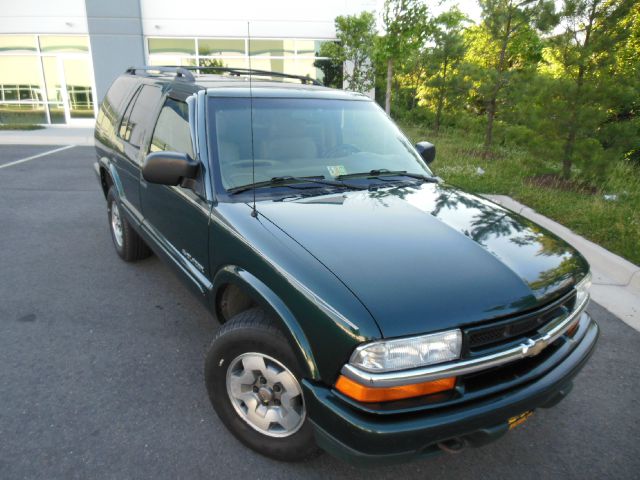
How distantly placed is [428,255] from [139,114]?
2.98 m

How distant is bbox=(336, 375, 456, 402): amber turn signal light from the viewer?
5.65 ft

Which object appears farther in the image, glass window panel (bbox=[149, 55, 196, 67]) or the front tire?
glass window panel (bbox=[149, 55, 196, 67])

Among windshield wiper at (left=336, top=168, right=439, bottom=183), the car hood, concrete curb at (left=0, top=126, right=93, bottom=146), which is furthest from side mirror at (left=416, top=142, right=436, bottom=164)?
concrete curb at (left=0, top=126, right=93, bottom=146)

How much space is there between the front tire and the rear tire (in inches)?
96.7

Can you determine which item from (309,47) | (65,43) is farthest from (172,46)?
(309,47)

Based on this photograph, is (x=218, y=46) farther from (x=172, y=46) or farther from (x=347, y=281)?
(x=347, y=281)

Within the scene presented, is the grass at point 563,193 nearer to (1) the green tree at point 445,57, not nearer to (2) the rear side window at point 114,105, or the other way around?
(1) the green tree at point 445,57

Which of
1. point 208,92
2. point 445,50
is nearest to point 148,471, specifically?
point 208,92

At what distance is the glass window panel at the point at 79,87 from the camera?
54.9 feet

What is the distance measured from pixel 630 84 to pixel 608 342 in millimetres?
5355

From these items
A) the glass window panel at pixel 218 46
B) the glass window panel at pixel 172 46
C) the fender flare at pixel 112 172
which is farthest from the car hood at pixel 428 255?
the glass window panel at pixel 172 46

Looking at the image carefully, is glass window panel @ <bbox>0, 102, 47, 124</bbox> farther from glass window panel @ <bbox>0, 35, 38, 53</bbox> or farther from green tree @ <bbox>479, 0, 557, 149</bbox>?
green tree @ <bbox>479, 0, 557, 149</bbox>

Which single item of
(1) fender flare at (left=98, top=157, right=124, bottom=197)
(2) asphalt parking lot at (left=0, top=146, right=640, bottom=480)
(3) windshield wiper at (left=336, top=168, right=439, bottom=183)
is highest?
(3) windshield wiper at (left=336, top=168, right=439, bottom=183)

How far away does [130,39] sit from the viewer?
16125 mm
